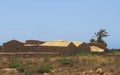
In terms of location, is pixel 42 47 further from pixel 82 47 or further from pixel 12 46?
pixel 82 47

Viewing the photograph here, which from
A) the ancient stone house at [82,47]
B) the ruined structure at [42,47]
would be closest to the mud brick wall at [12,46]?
the ruined structure at [42,47]

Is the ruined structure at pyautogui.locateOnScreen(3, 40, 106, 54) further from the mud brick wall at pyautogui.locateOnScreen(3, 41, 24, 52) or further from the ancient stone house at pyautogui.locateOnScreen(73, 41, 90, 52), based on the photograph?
the ancient stone house at pyautogui.locateOnScreen(73, 41, 90, 52)

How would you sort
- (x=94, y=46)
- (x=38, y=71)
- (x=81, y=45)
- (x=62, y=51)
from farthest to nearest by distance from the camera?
(x=94, y=46)
(x=81, y=45)
(x=62, y=51)
(x=38, y=71)

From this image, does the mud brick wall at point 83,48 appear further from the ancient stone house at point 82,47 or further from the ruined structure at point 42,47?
the ruined structure at point 42,47

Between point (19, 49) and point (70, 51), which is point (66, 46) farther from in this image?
point (19, 49)

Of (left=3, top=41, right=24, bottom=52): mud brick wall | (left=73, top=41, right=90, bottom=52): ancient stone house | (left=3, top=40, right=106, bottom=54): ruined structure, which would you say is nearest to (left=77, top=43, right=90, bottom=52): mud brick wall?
(left=73, top=41, right=90, bottom=52): ancient stone house

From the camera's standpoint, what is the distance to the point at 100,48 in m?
53.8

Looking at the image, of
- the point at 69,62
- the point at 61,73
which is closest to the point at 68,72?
the point at 61,73

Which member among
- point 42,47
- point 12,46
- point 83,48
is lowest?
point 83,48

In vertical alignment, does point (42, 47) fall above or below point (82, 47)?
above

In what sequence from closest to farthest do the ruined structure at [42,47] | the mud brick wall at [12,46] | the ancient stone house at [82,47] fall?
1. the ruined structure at [42,47]
2. the mud brick wall at [12,46]
3. the ancient stone house at [82,47]

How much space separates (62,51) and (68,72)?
21893 millimetres

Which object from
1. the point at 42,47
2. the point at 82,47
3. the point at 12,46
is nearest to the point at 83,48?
the point at 82,47

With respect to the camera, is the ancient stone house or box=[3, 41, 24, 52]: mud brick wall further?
the ancient stone house
